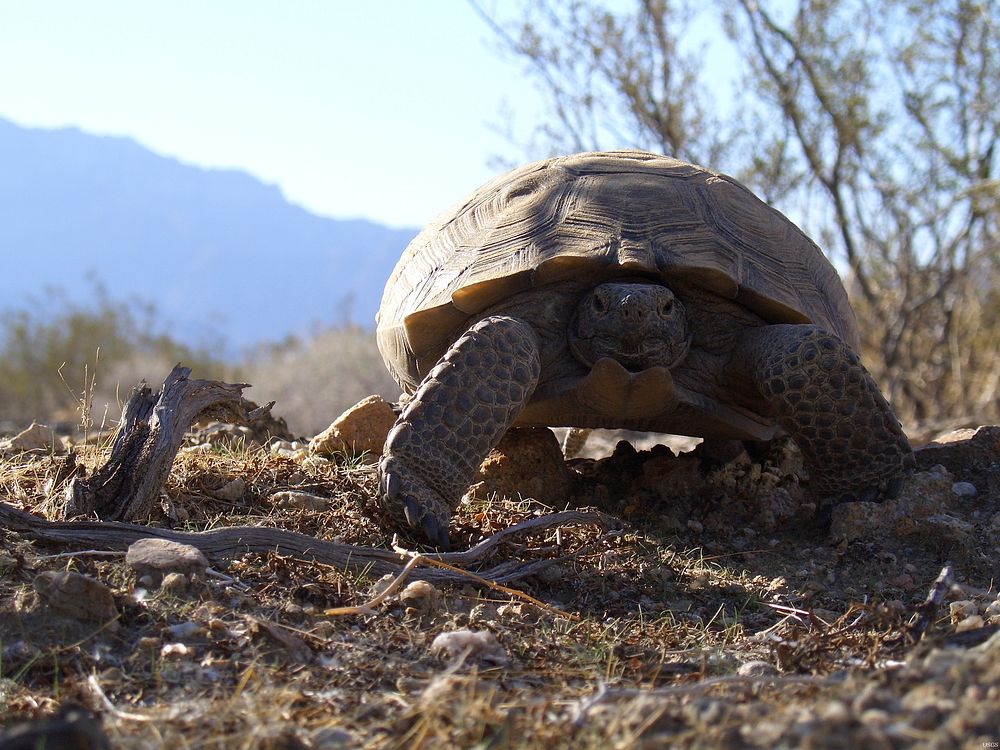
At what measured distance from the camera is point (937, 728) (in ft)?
4.28

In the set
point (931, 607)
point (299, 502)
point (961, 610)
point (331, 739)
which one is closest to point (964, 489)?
point (961, 610)

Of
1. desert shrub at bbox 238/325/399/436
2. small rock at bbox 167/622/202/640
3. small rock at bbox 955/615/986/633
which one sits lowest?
desert shrub at bbox 238/325/399/436

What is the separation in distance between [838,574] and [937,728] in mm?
1664

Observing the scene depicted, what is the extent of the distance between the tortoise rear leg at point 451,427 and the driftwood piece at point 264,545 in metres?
0.21

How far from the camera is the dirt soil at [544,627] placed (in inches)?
58.8

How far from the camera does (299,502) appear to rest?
3084 mm

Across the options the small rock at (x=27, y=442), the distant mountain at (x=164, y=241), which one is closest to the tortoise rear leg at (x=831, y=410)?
the small rock at (x=27, y=442)

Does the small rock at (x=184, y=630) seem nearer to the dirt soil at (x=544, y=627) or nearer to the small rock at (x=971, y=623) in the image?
the dirt soil at (x=544, y=627)

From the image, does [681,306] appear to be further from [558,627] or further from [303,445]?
[303,445]

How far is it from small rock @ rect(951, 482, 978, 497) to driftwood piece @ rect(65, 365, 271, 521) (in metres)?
2.69

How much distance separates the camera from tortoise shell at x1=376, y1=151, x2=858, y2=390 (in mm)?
3277

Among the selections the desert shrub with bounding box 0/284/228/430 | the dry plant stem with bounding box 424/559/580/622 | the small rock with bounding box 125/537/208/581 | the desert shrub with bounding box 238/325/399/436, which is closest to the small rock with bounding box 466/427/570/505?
the dry plant stem with bounding box 424/559/580/622

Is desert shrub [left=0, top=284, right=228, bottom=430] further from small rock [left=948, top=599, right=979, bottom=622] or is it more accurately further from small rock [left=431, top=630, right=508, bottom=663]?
small rock [left=948, top=599, right=979, bottom=622]

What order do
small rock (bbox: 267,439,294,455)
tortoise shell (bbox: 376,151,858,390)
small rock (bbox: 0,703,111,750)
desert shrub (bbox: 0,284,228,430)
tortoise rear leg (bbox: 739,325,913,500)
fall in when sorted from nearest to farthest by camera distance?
small rock (bbox: 0,703,111,750) < tortoise rear leg (bbox: 739,325,913,500) < tortoise shell (bbox: 376,151,858,390) < small rock (bbox: 267,439,294,455) < desert shrub (bbox: 0,284,228,430)
